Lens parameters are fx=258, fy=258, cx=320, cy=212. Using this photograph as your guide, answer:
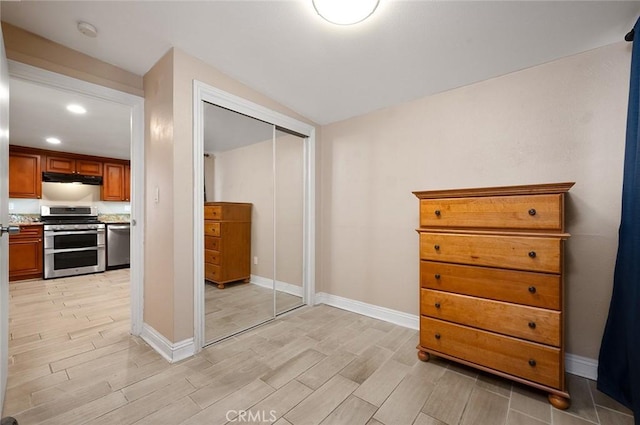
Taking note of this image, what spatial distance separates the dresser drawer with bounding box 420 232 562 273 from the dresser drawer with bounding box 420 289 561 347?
25cm

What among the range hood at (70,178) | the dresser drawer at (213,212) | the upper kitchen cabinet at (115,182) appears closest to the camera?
the dresser drawer at (213,212)

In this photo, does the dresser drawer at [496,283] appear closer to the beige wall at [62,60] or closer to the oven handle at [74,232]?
the beige wall at [62,60]

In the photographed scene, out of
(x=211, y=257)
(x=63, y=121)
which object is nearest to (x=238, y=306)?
(x=211, y=257)

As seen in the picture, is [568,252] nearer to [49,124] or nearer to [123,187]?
[49,124]

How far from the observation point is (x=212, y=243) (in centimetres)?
246

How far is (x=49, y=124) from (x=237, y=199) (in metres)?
3.05

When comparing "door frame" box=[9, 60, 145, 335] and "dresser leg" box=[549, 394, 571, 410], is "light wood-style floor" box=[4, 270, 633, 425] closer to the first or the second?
"dresser leg" box=[549, 394, 571, 410]

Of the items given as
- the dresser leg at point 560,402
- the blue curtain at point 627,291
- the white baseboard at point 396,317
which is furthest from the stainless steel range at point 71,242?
the blue curtain at point 627,291

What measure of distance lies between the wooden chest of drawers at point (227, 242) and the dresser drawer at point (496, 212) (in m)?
1.78

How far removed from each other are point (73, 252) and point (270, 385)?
4961mm

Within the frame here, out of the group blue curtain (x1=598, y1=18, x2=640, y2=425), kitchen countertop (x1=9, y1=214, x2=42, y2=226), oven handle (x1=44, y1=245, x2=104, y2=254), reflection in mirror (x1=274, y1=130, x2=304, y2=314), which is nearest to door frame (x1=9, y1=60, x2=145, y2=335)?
reflection in mirror (x1=274, y1=130, x2=304, y2=314)

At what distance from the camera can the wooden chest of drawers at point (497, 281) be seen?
1.49 m

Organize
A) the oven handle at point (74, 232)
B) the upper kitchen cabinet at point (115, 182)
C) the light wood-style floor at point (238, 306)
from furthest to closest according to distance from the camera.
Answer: the upper kitchen cabinet at point (115, 182)
the oven handle at point (74, 232)
the light wood-style floor at point (238, 306)

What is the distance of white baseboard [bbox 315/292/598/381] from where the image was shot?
1.74 meters
